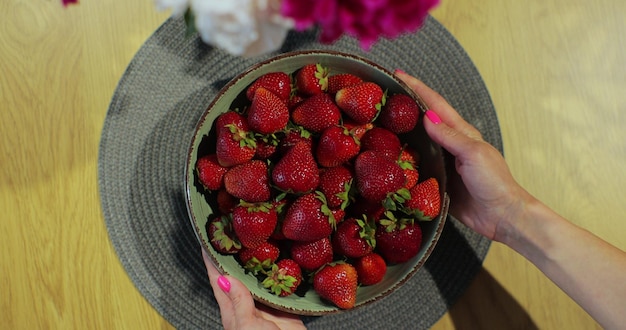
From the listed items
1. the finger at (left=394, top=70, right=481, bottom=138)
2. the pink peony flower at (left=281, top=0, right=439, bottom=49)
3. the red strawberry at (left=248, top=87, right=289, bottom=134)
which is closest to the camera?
the pink peony flower at (left=281, top=0, right=439, bottom=49)

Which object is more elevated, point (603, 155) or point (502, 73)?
point (502, 73)

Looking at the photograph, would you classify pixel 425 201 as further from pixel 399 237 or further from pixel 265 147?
pixel 265 147

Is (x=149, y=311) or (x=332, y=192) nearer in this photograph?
(x=332, y=192)

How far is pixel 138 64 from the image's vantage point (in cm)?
80

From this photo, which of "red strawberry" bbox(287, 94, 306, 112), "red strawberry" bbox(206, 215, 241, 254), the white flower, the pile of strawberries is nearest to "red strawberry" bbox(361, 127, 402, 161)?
→ the pile of strawberries

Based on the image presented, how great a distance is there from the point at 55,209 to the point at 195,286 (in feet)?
0.85

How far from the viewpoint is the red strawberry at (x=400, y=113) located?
0.66 meters

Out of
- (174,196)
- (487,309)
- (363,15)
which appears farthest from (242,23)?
(487,309)

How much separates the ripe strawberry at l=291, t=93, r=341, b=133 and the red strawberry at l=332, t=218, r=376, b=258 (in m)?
0.13

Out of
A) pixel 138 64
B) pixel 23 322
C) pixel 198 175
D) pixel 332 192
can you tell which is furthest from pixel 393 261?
pixel 23 322

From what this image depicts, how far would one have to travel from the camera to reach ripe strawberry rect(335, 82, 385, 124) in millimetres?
649

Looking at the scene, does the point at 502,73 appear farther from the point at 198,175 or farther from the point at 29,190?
the point at 29,190

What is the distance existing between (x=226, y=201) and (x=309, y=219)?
0.43 feet

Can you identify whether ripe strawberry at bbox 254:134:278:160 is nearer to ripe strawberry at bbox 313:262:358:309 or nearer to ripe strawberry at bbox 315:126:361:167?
ripe strawberry at bbox 315:126:361:167
